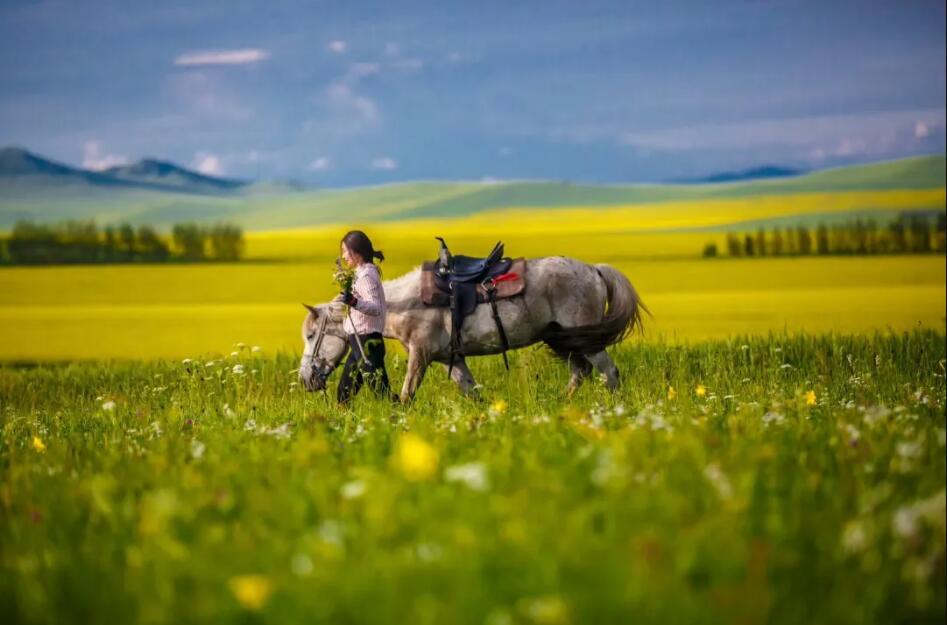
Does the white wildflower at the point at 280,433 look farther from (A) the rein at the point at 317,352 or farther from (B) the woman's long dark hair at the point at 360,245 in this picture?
(A) the rein at the point at 317,352

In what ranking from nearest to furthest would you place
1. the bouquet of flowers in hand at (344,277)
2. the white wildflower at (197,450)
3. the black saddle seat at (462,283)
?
the white wildflower at (197,450) < the bouquet of flowers in hand at (344,277) < the black saddle seat at (462,283)

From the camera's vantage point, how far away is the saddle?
11039 mm

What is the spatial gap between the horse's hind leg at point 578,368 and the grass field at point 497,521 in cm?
322

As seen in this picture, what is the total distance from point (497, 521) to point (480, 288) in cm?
638

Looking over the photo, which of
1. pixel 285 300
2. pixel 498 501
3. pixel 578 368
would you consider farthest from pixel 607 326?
pixel 285 300

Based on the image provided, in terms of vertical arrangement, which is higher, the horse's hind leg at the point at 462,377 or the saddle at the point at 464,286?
the saddle at the point at 464,286

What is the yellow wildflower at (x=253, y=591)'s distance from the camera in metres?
4.02

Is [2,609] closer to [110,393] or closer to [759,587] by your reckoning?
[759,587]

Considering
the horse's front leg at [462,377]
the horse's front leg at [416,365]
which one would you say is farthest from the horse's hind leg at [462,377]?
the horse's front leg at [416,365]

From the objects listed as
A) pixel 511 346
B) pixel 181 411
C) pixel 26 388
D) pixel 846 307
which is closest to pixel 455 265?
pixel 511 346

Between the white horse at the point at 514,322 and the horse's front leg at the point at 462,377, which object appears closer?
the white horse at the point at 514,322

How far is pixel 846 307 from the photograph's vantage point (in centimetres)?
2372

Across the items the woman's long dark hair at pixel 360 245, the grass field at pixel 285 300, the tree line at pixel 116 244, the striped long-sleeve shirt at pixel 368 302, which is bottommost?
the grass field at pixel 285 300

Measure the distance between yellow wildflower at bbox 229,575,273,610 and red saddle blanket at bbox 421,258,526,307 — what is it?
7.00 m
